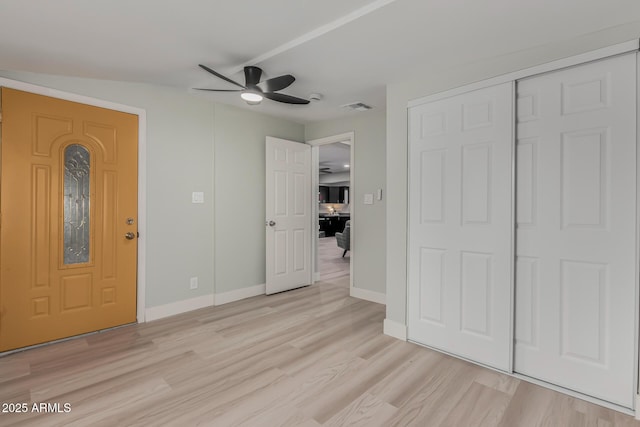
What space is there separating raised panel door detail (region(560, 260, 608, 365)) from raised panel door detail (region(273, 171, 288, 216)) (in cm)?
320

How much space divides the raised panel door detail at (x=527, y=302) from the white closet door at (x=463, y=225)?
7cm

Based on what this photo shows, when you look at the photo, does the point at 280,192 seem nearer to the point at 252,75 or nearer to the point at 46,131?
the point at 252,75

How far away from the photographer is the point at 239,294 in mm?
3996

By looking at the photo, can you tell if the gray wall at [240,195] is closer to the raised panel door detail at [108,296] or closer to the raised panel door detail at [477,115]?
the raised panel door detail at [108,296]

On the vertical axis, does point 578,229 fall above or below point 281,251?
above

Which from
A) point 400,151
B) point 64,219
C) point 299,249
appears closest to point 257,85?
point 400,151

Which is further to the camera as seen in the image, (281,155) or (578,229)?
(281,155)

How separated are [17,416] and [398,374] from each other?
2.37m

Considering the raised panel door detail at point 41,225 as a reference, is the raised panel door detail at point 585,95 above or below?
above

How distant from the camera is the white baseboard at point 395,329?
2.85m

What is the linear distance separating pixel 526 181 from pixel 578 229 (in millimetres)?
446

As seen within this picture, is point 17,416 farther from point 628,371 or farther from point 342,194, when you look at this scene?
point 342,194

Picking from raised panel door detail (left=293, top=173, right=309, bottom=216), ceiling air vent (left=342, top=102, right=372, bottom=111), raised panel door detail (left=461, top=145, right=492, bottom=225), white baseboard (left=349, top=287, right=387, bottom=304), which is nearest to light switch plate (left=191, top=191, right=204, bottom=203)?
raised panel door detail (left=293, top=173, right=309, bottom=216)

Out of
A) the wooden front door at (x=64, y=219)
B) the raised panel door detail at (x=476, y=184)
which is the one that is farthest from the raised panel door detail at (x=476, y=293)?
the wooden front door at (x=64, y=219)
